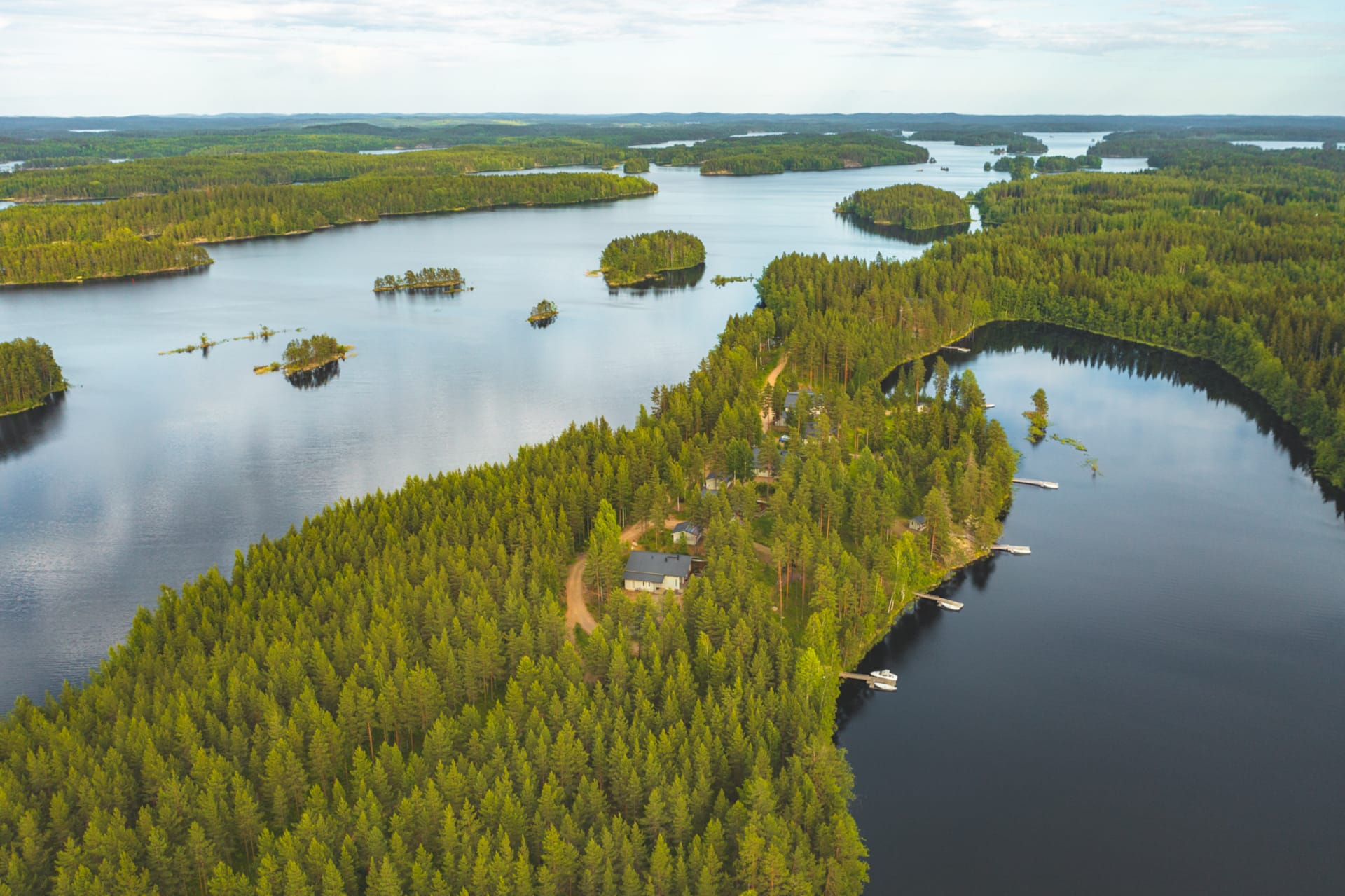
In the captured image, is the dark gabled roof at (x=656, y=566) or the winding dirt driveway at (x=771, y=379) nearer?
the dark gabled roof at (x=656, y=566)

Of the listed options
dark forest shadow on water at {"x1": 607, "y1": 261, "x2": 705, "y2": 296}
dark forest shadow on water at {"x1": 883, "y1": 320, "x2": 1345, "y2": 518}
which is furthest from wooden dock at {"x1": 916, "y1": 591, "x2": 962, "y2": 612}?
dark forest shadow on water at {"x1": 607, "y1": 261, "x2": 705, "y2": 296}

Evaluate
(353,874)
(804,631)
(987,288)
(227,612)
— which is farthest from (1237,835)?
(987,288)

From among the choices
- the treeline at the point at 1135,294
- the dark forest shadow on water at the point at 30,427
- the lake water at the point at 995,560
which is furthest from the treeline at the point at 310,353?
the treeline at the point at 1135,294

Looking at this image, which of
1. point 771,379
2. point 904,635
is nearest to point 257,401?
point 771,379

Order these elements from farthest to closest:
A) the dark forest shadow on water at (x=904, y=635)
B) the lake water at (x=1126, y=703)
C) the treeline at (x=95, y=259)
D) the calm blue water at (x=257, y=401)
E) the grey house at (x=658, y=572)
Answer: the treeline at (x=95, y=259), the calm blue water at (x=257, y=401), the grey house at (x=658, y=572), the dark forest shadow on water at (x=904, y=635), the lake water at (x=1126, y=703)

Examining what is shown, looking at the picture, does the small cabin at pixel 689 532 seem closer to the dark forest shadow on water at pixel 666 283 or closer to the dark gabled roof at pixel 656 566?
the dark gabled roof at pixel 656 566

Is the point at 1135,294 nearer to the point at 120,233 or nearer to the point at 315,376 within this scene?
the point at 315,376

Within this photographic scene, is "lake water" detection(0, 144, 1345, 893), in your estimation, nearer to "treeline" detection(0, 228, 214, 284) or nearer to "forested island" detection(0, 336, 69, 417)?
"forested island" detection(0, 336, 69, 417)
